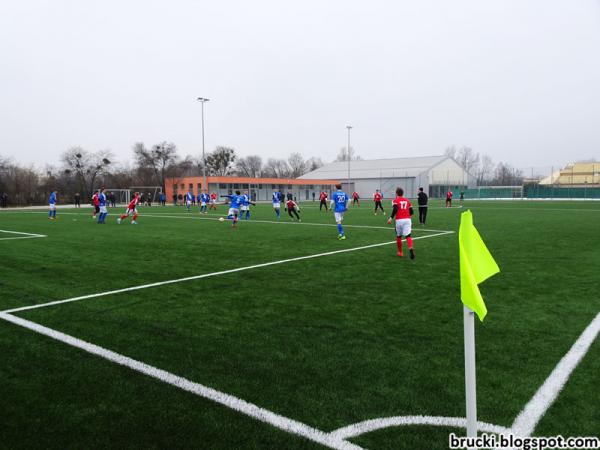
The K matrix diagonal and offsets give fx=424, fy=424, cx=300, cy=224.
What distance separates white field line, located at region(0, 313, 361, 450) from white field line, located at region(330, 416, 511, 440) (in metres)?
0.11

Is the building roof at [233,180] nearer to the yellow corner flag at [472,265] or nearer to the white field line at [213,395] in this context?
the white field line at [213,395]

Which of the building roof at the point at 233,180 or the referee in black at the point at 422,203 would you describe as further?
the building roof at the point at 233,180

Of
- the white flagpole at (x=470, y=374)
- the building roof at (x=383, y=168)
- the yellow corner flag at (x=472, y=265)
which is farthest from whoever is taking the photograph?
the building roof at (x=383, y=168)

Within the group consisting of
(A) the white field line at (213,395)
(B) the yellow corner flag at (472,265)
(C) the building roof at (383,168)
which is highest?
(C) the building roof at (383,168)

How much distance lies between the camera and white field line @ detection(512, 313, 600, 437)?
318cm

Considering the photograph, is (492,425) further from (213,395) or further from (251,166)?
(251,166)

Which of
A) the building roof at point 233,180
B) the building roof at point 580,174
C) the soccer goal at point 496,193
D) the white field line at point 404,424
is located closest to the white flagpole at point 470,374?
the white field line at point 404,424

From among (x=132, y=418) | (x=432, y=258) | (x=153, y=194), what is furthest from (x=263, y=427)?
(x=153, y=194)

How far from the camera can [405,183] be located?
7706 cm

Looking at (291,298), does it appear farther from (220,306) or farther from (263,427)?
Answer: (263,427)

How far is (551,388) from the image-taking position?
371 cm

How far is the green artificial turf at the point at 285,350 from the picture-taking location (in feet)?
10.5

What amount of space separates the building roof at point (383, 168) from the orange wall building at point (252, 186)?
793cm

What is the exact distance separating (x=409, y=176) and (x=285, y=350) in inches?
2968
